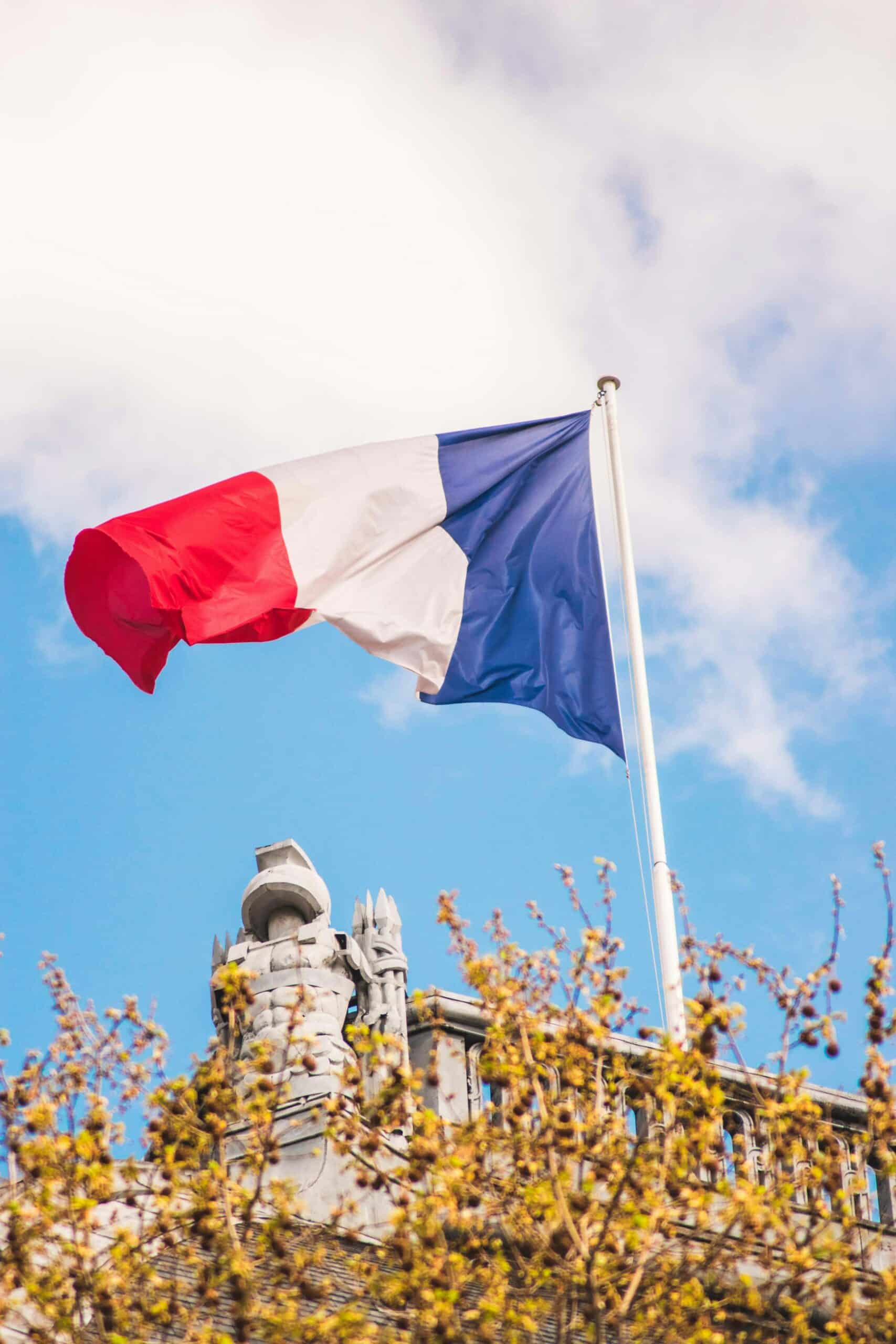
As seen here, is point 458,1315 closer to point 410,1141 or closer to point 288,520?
point 410,1141

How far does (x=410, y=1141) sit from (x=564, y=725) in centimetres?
816

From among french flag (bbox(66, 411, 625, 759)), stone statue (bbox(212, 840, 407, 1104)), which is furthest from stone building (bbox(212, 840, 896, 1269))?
french flag (bbox(66, 411, 625, 759))

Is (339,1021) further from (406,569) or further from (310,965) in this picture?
(406,569)

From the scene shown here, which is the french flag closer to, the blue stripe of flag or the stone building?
the blue stripe of flag

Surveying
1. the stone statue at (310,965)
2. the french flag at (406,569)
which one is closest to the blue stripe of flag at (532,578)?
the french flag at (406,569)

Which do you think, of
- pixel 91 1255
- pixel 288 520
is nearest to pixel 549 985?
pixel 91 1255

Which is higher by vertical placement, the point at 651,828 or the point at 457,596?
the point at 457,596

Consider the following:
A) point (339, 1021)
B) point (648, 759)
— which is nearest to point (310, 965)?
point (339, 1021)

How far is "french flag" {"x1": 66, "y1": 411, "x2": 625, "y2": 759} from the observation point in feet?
72.9

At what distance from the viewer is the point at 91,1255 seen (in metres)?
14.6

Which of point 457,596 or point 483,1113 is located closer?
point 483,1113

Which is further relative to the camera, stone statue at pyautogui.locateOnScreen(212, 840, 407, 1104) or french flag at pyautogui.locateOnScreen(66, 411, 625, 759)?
french flag at pyautogui.locateOnScreen(66, 411, 625, 759)

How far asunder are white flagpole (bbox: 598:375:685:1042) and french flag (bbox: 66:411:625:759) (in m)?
0.40

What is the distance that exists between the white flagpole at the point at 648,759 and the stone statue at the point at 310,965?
241 cm
